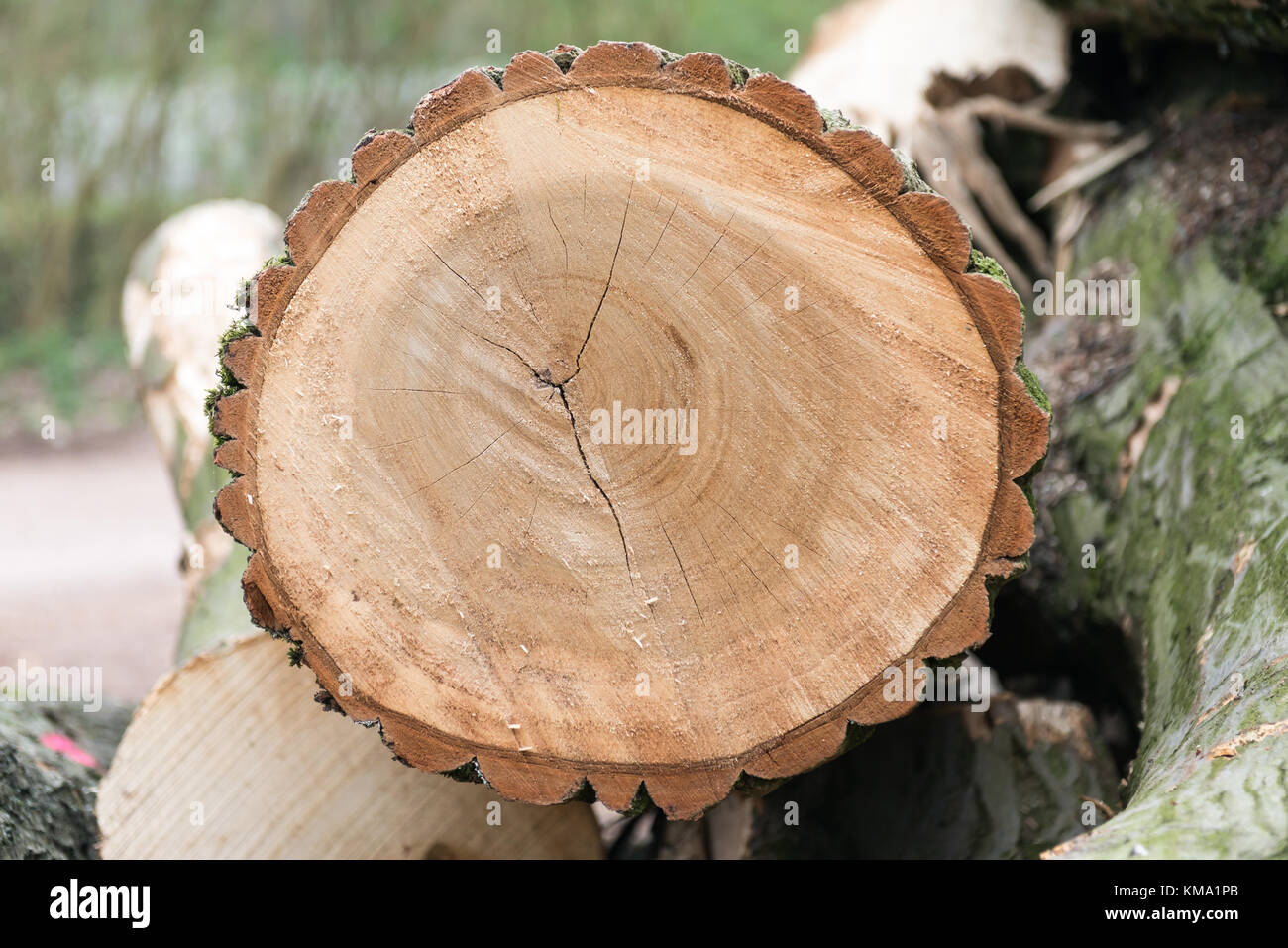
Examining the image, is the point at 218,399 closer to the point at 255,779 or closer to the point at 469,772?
the point at 469,772

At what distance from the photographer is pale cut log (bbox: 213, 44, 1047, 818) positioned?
6.53ft

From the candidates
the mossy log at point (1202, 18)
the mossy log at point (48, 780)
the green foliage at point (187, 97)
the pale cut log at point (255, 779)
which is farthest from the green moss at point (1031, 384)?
the green foliage at point (187, 97)

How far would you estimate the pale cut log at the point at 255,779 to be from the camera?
Result: 2.54 m

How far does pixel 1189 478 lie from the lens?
266 cm

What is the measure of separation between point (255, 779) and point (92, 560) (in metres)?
5.27

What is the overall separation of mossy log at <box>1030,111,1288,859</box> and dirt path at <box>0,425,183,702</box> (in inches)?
160

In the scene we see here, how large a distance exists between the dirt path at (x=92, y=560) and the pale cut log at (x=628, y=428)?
347cm

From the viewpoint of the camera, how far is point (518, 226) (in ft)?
6.59

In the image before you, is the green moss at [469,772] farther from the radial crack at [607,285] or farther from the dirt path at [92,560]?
the dirt path at [92,560]

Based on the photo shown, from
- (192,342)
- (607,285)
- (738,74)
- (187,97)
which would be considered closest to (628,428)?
(607,285)

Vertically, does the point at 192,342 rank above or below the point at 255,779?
above

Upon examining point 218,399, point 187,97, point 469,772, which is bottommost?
point 469,772

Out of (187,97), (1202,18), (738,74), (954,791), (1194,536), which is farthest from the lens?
(187,97)
